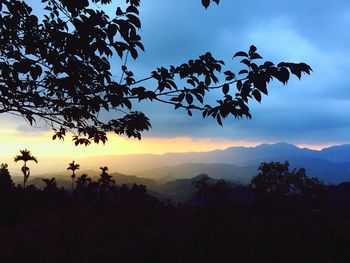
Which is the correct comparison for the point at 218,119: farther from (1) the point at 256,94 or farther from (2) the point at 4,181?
(2) the point at 4,181

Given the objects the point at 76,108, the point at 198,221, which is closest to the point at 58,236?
the point at 198,221

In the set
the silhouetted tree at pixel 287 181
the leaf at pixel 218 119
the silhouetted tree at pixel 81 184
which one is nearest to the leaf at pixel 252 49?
the leaf at pixel 218 119

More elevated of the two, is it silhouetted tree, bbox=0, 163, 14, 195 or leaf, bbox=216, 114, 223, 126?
leaf, bbox=216, 114, 223, 126

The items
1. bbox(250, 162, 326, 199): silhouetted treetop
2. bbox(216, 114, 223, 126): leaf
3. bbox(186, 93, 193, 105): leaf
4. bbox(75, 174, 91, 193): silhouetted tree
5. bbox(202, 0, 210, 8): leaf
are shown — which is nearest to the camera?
bbox(202, 0, 210, 8): leaf

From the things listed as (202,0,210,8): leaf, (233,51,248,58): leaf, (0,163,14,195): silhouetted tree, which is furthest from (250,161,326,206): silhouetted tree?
(202,0,210,8): leaf

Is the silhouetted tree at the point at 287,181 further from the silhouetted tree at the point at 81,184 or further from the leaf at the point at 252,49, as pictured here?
the leaf at the point at 252,49

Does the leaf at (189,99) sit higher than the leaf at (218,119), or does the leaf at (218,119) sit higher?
the leaf at (189,99)

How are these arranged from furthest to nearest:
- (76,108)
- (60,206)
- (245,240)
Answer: (60,206) → (245,240) → (76,108)

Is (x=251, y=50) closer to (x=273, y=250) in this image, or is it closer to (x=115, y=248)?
(x=115, y=248)

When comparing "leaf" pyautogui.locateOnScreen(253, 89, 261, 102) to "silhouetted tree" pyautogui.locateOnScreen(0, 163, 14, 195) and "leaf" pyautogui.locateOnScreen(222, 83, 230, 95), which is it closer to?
"leaf" pyautogui.locateOnScreen(222, 83, 230, 95)

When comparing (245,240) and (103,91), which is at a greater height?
(103,91)

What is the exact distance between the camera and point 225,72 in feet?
15.8

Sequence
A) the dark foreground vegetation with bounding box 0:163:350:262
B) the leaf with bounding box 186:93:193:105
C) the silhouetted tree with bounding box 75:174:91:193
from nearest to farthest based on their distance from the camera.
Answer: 1. the leaf with bounding box 186:93:193:105
2. the dark foreground vegetation with bounding box 0:163:350:262
3. the silhouetted tree with bounding box 75:174:91:193

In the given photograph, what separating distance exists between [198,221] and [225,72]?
67.4 feet
